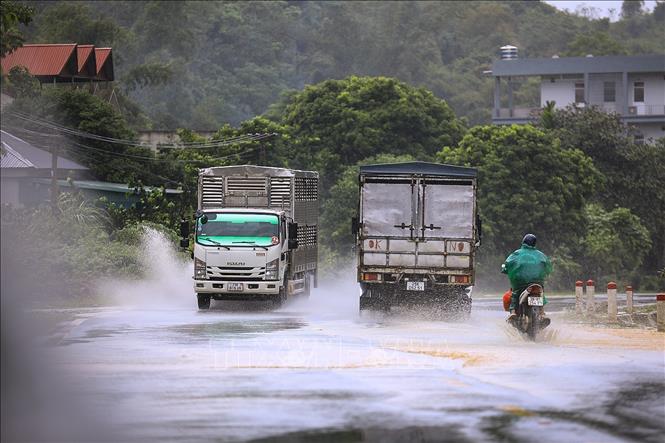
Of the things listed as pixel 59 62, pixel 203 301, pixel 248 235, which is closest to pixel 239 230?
pixel 248 235

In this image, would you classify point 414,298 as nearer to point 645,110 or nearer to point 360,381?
point 360,381

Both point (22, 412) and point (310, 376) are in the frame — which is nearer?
point (22, 412)

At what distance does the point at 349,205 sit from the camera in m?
69.4

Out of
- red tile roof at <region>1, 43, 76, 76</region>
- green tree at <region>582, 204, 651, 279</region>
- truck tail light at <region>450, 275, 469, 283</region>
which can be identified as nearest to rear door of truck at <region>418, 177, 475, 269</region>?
truck tail light at <region>450, 275, 469, 283</region>

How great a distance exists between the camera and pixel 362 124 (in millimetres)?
79500

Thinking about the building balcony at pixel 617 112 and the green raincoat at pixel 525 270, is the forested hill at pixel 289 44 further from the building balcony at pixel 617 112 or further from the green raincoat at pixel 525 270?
the green raincoat at pixel 525 270

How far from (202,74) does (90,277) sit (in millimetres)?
101312

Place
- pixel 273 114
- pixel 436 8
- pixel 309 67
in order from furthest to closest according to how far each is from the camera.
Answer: pixel 436 8
pixel 309 67
pixel 273 114

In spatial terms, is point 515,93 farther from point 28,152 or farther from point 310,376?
point 310,376

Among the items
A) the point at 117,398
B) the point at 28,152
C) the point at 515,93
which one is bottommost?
the point at 117,398

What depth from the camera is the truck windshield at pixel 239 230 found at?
32.2 meters

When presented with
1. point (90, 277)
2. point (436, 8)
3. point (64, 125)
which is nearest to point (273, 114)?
point (64, 125)

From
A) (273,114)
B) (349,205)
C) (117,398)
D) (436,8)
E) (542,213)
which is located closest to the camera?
(117,398)

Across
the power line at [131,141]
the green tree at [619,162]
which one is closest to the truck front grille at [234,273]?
the power line at [131,141]
